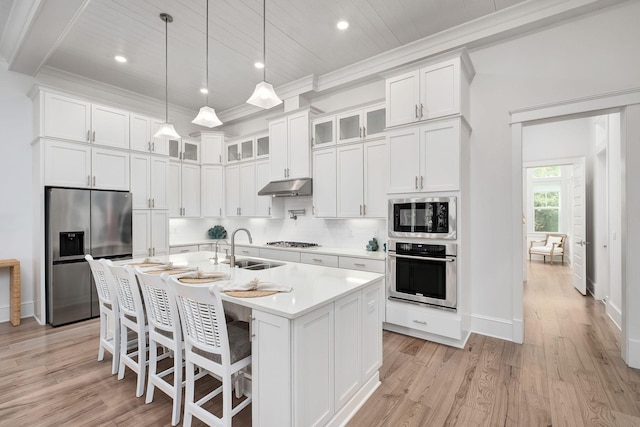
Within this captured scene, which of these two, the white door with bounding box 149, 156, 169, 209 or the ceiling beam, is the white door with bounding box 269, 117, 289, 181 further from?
the ceiling beam

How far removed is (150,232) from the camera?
4730 millimetres

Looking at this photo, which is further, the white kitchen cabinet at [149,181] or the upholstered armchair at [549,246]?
the upholstered armchair at [549,246]

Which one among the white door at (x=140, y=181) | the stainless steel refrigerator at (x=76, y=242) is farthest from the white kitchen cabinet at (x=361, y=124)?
the stainless steel refrigerator at (x=76, y=242)

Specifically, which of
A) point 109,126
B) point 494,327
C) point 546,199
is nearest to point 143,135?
point 109,126

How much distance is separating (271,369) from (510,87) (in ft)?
12.0

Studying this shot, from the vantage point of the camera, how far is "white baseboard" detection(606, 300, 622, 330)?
351cm

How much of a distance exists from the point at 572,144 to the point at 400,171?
4481 millimetres

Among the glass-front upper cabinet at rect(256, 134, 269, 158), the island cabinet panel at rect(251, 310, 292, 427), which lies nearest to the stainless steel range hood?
the glass-front upper cabinet at rect(256, 134, 269, 158)

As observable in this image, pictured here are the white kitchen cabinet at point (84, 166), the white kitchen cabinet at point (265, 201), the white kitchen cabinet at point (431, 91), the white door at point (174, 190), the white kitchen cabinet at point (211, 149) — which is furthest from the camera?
the white kitchen cabinet at point (211, 149)

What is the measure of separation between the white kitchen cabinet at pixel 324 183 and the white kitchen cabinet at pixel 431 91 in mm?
1110

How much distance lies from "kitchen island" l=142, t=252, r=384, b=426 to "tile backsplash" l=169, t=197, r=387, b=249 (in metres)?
2.03

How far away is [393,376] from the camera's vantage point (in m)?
2.57

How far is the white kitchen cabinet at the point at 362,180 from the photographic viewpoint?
12.8 feet

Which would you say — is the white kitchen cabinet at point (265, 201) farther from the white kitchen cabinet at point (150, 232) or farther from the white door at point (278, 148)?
the white kitchen cabinet at point (150, 232)
